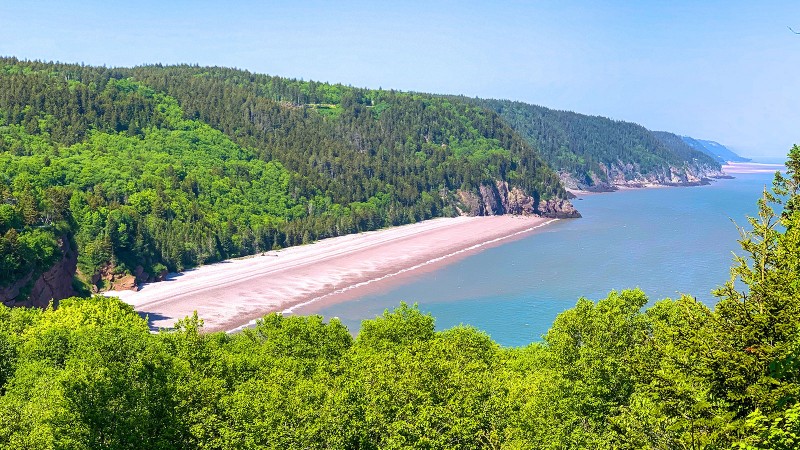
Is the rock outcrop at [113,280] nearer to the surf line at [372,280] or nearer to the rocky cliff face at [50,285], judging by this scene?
the rocky cliff face at [50,285]

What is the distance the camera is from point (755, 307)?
19438mm

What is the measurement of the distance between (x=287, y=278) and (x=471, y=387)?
348 feet

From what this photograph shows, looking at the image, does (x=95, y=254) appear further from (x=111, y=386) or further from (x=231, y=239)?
(x=111, y=386)

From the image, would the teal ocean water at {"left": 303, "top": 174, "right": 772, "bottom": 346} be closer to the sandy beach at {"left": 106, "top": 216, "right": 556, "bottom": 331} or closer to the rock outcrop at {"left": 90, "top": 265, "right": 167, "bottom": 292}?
the sandy beach at {"left": 106, "top": 216, "right": 556, "bottom": 331}

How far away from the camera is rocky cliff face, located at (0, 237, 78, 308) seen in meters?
87.9

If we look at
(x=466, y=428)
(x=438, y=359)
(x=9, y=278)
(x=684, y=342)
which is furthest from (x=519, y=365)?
(x=9, y=278)

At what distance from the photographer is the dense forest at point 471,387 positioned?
748 inches

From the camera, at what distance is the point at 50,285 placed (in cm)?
9775

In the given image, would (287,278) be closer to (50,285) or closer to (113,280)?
(113,280)

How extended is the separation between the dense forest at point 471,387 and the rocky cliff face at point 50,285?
1973 inches

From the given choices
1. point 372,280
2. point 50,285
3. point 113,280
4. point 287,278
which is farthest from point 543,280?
point 50,285

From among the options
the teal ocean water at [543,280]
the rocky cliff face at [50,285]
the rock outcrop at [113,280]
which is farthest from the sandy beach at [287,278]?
the rocky cliff face at [50,285]

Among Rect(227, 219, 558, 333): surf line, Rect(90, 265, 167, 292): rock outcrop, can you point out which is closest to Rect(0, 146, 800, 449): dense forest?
Rect(227, 219, 558, 333): surf line

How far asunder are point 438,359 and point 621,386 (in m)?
9.19
